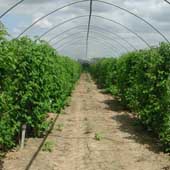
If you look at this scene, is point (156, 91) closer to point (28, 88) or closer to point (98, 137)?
point (98, 137)

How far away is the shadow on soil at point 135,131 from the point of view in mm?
10328

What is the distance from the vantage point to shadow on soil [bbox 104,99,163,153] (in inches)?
407

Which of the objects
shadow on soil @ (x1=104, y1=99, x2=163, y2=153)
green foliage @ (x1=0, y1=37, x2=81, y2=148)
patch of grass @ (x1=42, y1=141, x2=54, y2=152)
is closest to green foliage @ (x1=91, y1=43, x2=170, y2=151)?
shadow on soil @ (x1=104, y1=99, x2=163, y2=153)

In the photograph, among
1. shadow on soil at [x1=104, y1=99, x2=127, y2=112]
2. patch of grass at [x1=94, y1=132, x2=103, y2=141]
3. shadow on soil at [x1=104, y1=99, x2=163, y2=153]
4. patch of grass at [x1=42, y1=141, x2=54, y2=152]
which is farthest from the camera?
shadow on soil at [x1=104, y1=99, x2=127, y2=112]

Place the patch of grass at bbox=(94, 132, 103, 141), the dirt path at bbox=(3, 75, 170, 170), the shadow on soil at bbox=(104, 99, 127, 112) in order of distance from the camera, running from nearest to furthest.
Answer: the dirt path at bbox=(3, 75, 170, 170) → the patch of grass at bbox=(94, 132, 103, 141) → the shadow on soil at bbox=(104, 99, 127, 112)

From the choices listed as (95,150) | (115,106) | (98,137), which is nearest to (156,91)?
(98,137)

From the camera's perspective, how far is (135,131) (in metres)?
12.1

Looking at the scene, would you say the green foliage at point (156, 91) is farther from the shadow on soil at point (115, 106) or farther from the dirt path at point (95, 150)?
the shadow on soil at point (115, 106)

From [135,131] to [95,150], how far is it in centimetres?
258

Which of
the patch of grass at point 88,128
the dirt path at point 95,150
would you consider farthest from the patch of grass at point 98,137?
the patch of grass at point 88,128

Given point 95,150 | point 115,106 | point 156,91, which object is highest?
Result: point 156,91

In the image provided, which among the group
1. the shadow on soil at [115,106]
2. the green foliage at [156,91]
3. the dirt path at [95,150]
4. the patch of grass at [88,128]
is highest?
the green foliage at [156,91]

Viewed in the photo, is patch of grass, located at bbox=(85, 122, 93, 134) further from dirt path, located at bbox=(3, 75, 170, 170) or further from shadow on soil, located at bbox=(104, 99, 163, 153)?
shadow on soil, located at bbox=(104, 99, 163, 153)

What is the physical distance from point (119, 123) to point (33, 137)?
3.71 meters
